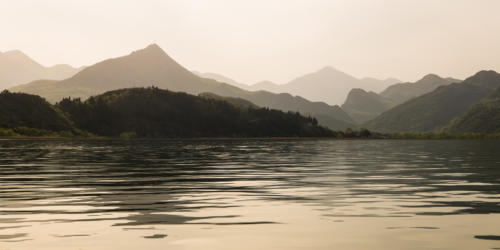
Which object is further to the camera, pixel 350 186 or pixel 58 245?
pixel 350 186

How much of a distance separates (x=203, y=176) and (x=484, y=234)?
30.3 metres

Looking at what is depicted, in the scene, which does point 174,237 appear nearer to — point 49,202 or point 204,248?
point 204,248

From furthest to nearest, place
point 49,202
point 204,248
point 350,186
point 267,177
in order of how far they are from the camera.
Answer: point 267,177, point 350,186, point 49,202, point 204,248

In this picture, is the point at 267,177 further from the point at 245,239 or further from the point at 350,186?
the point at 245,239

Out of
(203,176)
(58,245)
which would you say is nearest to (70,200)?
(58,245)

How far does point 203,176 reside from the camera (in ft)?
152

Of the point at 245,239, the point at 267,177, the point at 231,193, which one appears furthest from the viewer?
the point at 267,177

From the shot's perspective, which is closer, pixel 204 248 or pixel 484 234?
pixel 204 248

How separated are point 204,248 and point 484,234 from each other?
408 inches

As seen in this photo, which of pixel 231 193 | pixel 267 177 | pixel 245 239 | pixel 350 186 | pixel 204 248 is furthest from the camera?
pixel 267 177

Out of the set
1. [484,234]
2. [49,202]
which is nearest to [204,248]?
[484,234]

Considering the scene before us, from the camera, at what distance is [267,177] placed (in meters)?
45.4

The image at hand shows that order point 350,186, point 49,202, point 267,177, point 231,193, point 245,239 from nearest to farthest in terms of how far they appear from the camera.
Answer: point 245,239 < point 49,202 < point 231,193 < point 350,186 < point 267,177

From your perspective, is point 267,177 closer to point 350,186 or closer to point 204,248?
point 350,186
